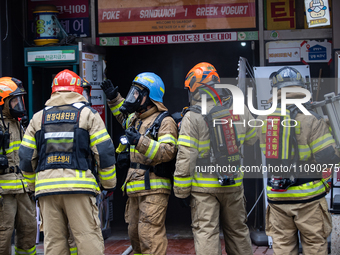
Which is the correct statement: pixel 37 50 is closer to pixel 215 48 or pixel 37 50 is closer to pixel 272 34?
pixel 215 48

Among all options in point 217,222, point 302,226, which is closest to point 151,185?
point 217,222

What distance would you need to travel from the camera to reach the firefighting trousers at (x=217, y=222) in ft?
13.4

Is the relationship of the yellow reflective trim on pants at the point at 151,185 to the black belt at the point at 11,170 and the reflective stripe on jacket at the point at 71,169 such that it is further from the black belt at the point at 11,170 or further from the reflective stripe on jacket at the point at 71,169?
the black belt at the point at 11,170

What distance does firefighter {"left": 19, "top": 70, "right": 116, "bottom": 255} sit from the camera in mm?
3881

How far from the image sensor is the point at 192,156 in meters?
4.06

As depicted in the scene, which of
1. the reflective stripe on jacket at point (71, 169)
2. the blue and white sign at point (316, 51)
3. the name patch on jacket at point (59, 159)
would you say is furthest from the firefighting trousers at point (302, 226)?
the blue and white sign at point (316, 51)

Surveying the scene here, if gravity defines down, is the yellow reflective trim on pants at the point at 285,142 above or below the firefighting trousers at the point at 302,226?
above

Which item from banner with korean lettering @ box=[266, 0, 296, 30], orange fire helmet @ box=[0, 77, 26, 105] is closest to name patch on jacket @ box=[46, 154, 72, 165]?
orange fire helmet @ box=[0, 77, 26, 105]

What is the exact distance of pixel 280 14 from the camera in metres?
5.61

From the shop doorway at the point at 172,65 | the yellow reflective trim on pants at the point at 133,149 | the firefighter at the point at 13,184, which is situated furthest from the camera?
the shop doorway at the point at 172,65

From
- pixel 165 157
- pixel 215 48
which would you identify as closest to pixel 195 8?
pixel 215 48

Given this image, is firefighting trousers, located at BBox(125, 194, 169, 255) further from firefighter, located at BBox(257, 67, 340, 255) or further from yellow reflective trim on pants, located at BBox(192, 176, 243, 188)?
firefighter, located at BBox(257, 67, 340, 255)

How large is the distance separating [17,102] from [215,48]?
2858 millimetres

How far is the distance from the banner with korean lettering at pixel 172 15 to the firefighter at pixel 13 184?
166cm
